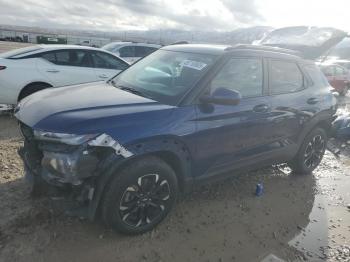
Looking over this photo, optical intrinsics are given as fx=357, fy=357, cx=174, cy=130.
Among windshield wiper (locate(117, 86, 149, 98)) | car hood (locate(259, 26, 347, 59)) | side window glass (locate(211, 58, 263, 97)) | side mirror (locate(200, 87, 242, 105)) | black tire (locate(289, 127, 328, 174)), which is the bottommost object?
black tire (locate(289, 127, 328, 174))

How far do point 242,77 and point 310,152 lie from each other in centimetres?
212

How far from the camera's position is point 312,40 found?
814 cm

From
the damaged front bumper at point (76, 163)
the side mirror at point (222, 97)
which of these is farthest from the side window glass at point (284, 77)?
the damaged front bumper at point (76, 163)

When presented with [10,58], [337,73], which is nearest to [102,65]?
[10,58]

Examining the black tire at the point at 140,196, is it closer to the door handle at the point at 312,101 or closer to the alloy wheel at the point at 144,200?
the alloy wheel at the point at 144,200

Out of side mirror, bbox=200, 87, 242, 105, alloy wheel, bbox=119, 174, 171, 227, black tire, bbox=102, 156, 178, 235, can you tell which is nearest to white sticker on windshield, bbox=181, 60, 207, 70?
side mirror, bbox=200, 87, 242, 105

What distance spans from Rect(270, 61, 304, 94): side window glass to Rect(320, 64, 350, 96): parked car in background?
12.1 m

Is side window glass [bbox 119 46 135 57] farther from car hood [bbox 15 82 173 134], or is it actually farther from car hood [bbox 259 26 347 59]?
car hood [bbox 15 82 173 134]

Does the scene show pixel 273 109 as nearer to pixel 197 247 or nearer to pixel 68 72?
pixel 197 247

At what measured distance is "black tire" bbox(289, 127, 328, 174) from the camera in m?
5.31

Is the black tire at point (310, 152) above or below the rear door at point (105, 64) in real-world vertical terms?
below

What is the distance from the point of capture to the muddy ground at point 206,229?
10.9ft

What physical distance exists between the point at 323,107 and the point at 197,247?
3040 millimetres

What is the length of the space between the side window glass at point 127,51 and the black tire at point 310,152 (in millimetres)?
9024
